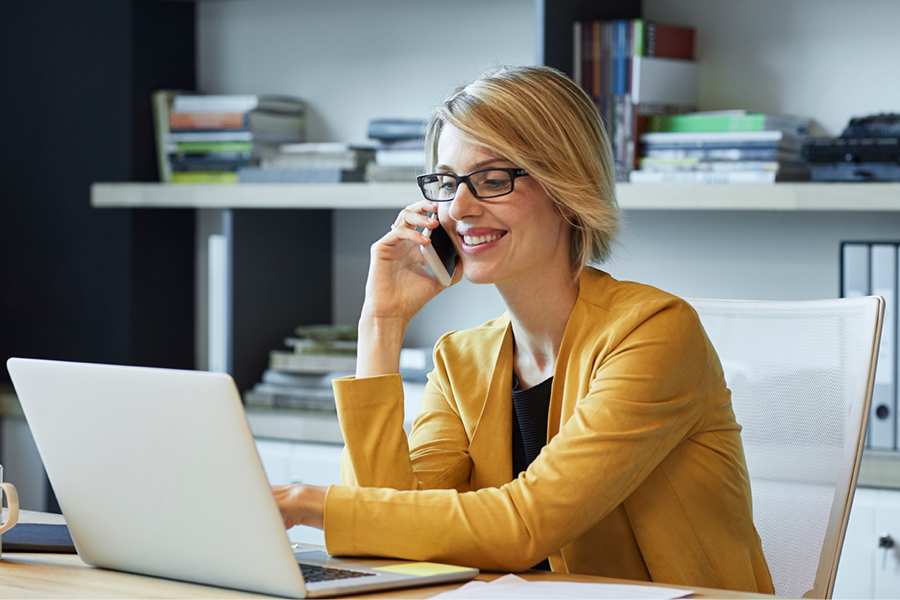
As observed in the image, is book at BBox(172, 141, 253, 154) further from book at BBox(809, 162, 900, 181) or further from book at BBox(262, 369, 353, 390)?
book at BBox(809, 162, 900, 181)

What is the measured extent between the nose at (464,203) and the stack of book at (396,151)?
1051 millimetres

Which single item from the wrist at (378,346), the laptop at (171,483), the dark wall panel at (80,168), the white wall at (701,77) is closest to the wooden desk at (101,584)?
the laptop at (171,483)

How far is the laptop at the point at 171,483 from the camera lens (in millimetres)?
986

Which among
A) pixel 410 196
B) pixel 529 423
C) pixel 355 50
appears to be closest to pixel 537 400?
pixel 529 423

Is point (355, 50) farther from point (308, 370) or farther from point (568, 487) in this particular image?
point (568, 487)

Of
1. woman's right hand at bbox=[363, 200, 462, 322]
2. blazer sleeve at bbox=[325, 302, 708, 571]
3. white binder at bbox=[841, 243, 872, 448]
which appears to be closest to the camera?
blazer sleeve at bbox=[325, 302, 708, 571]

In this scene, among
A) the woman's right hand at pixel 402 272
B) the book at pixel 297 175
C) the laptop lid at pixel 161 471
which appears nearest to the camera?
the laptop lid at pixel 161 471

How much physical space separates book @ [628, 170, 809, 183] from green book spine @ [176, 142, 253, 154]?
3.30ft

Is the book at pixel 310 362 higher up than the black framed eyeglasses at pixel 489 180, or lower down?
lower down

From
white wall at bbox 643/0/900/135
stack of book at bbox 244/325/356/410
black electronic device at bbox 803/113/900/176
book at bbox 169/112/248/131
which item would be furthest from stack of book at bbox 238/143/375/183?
black electronic device at bbox 803/113/900/176

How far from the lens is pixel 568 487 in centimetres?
115

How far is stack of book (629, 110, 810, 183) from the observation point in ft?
7.14

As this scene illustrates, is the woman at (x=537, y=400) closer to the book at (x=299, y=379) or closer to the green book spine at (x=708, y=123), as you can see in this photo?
the green book spine at (x=708, y=123)

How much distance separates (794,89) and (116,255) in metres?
1.77
